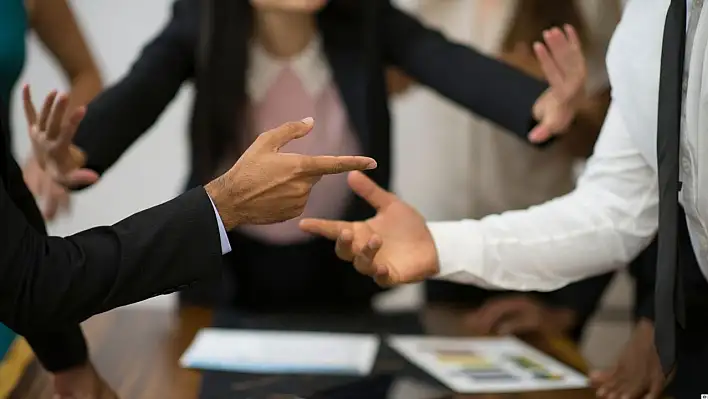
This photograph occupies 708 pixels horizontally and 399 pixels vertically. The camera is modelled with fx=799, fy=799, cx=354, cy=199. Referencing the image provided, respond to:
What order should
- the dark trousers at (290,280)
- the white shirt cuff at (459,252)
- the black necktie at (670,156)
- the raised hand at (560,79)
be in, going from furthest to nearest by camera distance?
Result: the dark trousers at (290,280) → the raised hand at (560,79) → the white shirt cuff at (459,252) → the black necktie at (670,156)

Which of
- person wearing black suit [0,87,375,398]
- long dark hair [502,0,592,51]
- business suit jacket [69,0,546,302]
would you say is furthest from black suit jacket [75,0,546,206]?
person wearing black suit [0,87,375,398]

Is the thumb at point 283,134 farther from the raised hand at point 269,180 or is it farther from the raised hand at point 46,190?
the raised hand at point 46,190

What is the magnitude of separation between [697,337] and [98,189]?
0.96 m

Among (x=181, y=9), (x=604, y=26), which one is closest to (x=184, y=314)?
(x=181, y=9)

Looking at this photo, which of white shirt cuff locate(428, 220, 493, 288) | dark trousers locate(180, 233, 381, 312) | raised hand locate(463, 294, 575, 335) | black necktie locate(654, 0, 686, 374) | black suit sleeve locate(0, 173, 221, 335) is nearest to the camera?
black suit sleeve locate(0, 173, 221, 335)

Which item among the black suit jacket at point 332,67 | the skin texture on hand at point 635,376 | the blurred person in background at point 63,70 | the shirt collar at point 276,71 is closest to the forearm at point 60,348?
the blurred person in background at point 63,70

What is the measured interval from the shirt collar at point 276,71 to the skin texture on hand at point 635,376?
62 cm

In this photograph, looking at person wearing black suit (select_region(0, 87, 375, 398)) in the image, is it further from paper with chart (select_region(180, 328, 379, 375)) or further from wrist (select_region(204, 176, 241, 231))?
paper with chart (select_region(180, 328, 379, 375))

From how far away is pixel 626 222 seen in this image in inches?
38.5

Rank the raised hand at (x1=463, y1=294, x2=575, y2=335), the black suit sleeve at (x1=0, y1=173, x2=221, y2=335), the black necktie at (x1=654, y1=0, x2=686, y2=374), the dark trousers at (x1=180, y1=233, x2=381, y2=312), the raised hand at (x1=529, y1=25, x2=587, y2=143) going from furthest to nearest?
the dark trousers at (x1=180, y1=233, x2=381, y2=312) → the raised hand at (x1=463, y1=294, x2=575, y2=335) → the raised hand at (x1=529, y1=25, x2=587, y2=143) → the black necktie at (x1=654, y1=0, x2=686, y2=374) → the black suit sleeve at (x1=0, y1=173, x2=221, y2=335)

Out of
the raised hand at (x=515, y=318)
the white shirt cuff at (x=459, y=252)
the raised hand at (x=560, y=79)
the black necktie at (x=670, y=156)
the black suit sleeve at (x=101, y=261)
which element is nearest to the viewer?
the black suit sleeve at (x=101, y=261)

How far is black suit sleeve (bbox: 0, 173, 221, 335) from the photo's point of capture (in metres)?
0.70

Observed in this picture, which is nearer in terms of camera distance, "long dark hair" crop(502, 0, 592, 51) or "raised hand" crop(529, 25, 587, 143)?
"raised hand" crop(529, 25, 587, 143)

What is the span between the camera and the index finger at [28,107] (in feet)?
3.36
